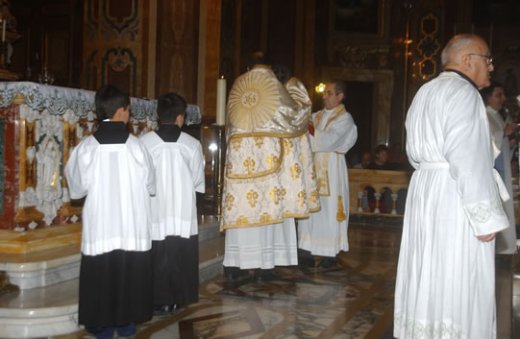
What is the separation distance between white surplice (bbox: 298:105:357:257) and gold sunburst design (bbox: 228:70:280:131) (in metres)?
1.01

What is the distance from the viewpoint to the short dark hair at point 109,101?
4.08 m

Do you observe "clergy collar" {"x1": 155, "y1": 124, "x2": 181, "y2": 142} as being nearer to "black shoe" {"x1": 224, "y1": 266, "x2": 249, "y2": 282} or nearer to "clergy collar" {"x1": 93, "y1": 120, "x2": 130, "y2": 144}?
"clergy collar" {"x1": 93, "y1": 120, "x2": 130, "y2": 144}

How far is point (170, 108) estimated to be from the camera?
4.74 metres

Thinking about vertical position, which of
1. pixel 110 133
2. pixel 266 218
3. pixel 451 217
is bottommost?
pixel 266 218

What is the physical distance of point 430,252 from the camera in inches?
146

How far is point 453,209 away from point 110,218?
6.44 feet

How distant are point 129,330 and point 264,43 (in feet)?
40.4

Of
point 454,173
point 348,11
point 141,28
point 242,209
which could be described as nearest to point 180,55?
point 141,28

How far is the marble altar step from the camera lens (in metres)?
4.15

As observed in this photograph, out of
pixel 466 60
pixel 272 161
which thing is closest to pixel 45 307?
pixel 272 161

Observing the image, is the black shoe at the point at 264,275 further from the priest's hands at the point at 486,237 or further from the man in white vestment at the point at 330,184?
the priest's hands at the point at 486,237

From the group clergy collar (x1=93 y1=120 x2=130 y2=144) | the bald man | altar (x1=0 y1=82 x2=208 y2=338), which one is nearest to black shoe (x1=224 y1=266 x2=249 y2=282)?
altar (x1=0 y1=82 x2=208 y2=338)

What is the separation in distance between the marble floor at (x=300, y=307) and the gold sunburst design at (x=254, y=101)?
1.43 m

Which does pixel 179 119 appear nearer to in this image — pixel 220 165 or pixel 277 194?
pixel 277 194
